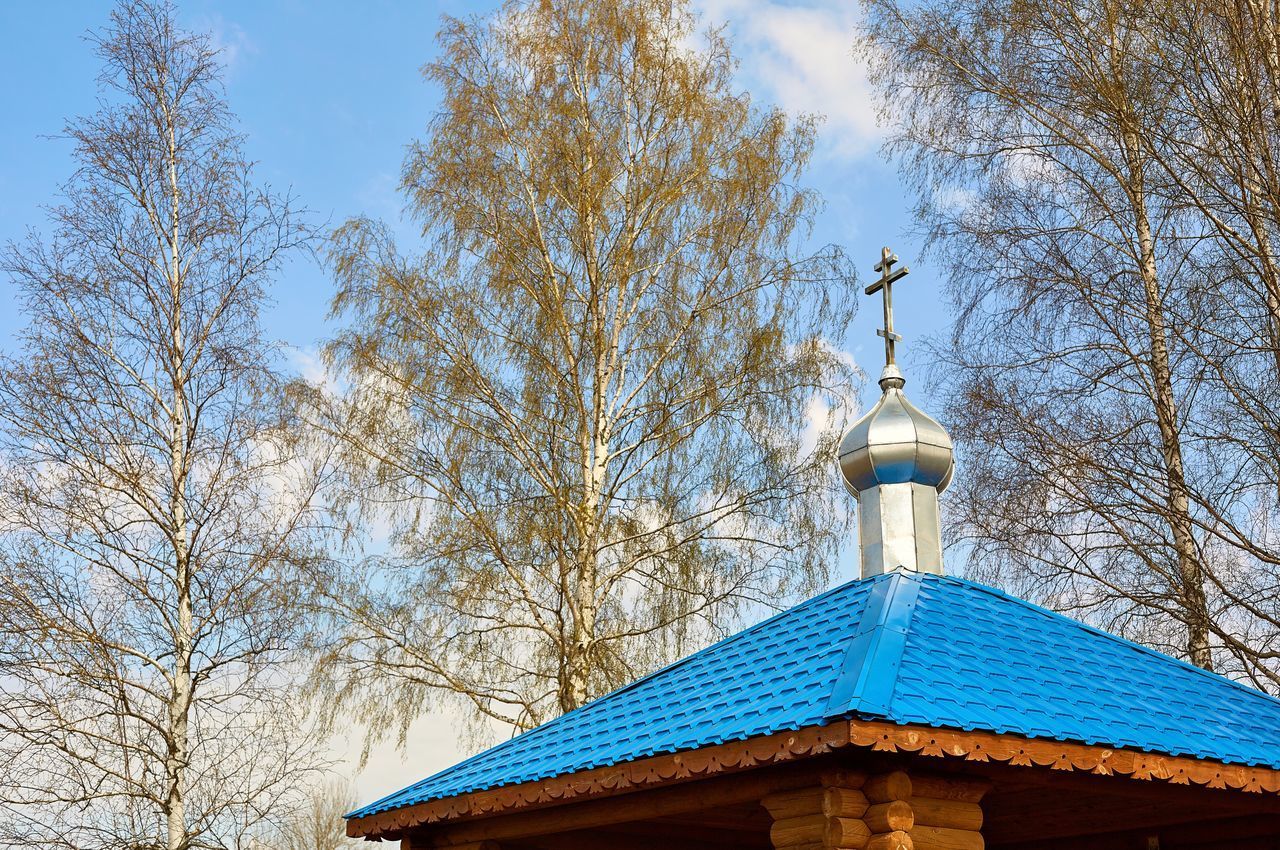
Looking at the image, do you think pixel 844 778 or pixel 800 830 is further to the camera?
pixel 800 830

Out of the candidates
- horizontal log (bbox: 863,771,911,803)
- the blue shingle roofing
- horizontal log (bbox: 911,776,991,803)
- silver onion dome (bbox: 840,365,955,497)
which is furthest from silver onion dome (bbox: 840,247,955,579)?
horizontal log (bbox: 863,771,911,803)

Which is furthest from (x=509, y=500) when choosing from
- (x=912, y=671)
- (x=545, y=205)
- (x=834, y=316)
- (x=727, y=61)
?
(x=912, y=671)

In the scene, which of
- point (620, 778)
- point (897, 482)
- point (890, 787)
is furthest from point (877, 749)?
point (897, 482)

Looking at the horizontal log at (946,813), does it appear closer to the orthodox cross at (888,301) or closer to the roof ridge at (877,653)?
the roof ridge at (877,653)

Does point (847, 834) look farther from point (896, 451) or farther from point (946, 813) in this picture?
point (896, 451)

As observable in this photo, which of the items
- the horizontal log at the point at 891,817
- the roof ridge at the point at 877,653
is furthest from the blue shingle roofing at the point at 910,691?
the horizontal log at the point at 891,817

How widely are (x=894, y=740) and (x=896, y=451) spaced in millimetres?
3127

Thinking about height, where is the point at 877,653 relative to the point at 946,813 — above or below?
above

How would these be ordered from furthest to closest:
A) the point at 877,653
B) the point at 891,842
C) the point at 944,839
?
1. the point at 877,653
2. the point at 944,839
3. the point at 891,842

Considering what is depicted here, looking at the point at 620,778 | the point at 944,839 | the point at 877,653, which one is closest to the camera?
the point at 944,839

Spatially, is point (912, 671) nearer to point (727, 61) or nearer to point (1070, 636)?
point (1070, 636)

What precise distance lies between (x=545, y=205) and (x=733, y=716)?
9.14 m

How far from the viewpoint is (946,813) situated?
17.2 feet

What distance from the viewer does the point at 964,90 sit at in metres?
13.2
